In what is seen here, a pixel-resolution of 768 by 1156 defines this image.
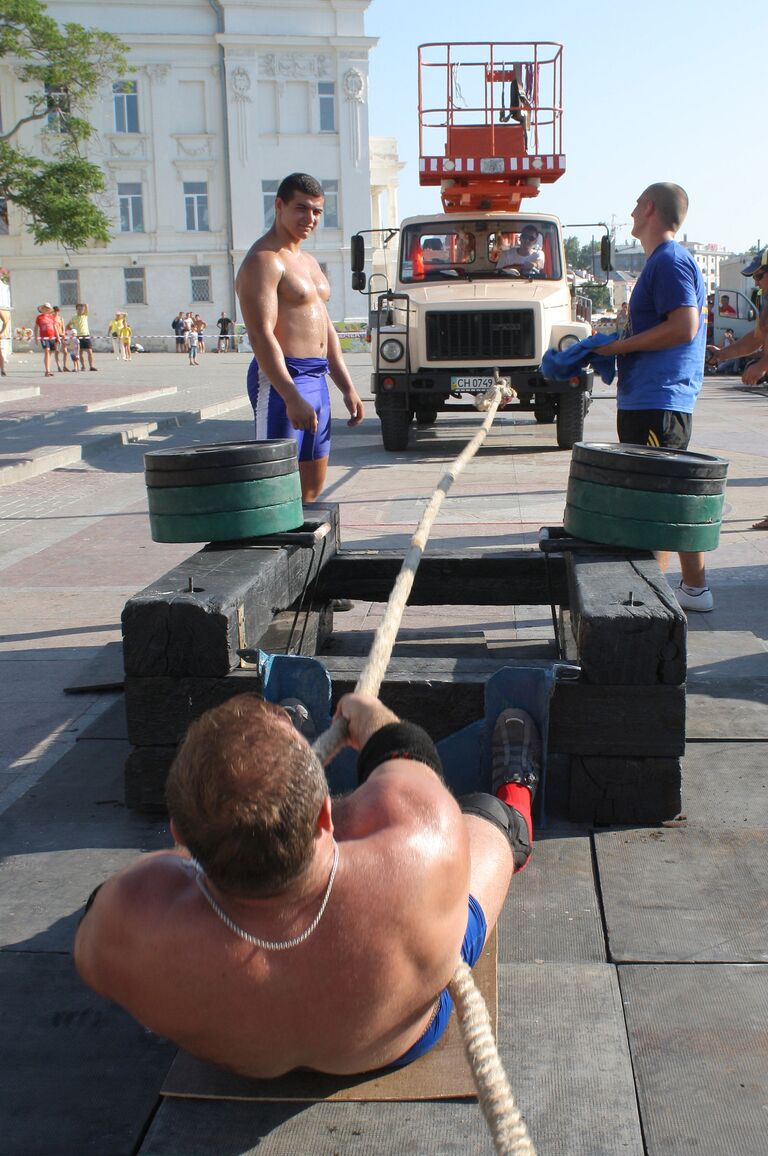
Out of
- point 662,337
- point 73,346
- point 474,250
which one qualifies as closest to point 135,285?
point 73,346

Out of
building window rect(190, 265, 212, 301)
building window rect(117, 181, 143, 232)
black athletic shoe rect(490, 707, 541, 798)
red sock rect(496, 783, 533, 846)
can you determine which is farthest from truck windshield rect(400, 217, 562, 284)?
building window rect(117, 181, 143, 232)

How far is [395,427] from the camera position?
1386 centimetres

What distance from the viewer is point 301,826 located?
76.8 inches

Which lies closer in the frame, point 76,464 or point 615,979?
point 615,979

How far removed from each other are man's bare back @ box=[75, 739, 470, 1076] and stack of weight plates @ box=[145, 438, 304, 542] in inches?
95.4

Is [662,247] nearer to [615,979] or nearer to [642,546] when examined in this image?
[642,546]

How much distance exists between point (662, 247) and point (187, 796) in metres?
4.50

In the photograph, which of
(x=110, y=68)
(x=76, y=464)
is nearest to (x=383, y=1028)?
(x=76, y=464)

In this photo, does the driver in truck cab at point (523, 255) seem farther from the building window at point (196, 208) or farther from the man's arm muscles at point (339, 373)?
the building window at point (196, 208)

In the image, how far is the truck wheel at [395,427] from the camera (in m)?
13.8

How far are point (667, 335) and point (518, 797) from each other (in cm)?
297

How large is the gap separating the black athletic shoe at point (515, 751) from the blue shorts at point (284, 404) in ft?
8.85

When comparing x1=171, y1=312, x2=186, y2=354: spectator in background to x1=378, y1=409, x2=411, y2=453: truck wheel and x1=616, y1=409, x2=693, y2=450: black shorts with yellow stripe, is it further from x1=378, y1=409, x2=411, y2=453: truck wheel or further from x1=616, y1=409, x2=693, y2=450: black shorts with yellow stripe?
x1=616, y1=409, x2=693, y2=450: black shorts with yellow stripe

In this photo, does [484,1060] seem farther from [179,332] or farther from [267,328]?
[179,332]
